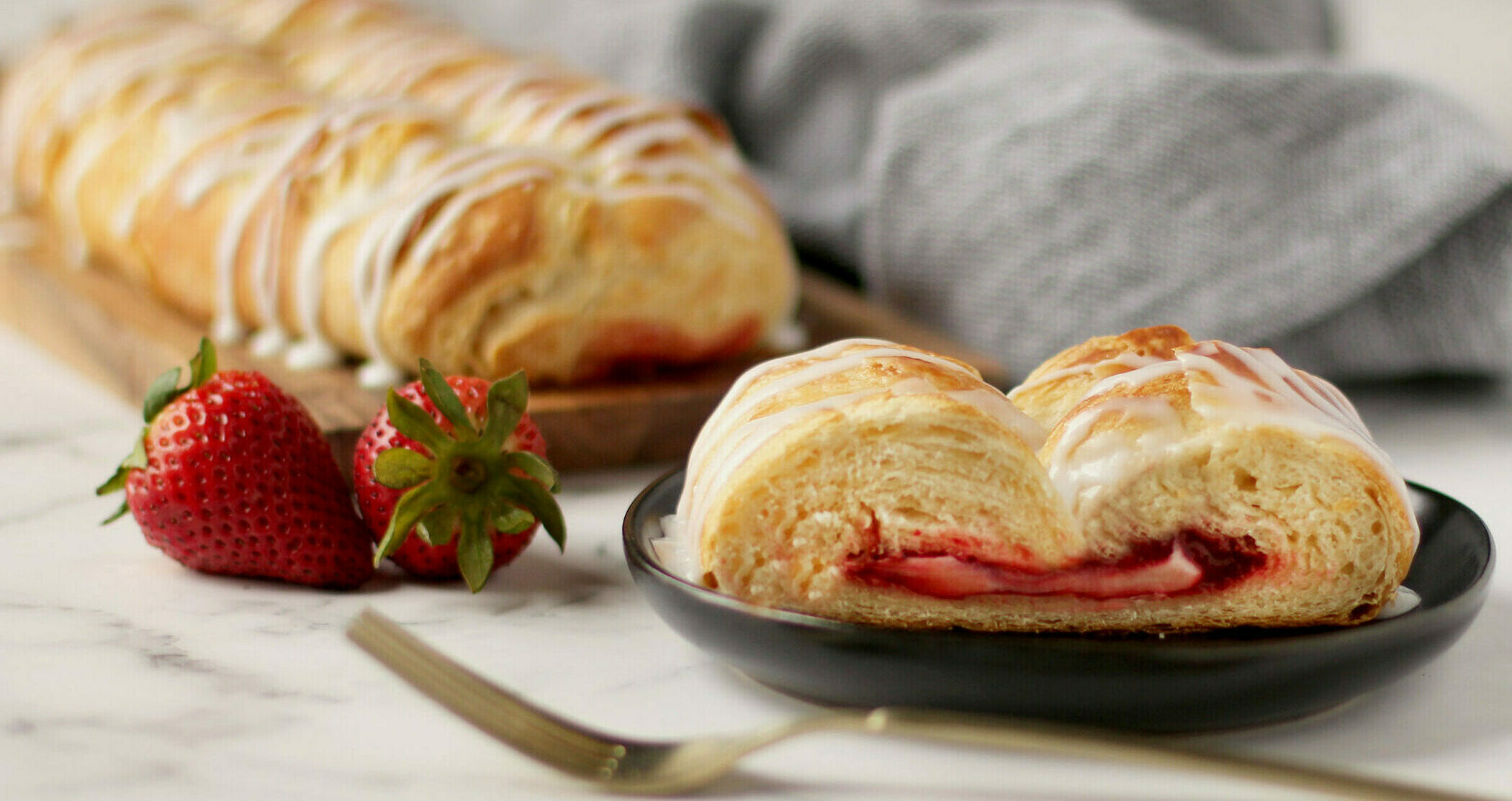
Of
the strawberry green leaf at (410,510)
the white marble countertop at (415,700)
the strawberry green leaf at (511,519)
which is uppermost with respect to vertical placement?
the strawberry green leaf at (410,510)

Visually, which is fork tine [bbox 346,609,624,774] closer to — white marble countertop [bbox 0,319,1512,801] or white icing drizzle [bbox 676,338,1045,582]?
white marble countertop [bbox 0,319,1512,801]

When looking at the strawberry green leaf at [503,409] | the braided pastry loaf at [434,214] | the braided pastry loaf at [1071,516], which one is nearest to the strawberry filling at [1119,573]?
the braided pastry loaf at [1071,516]

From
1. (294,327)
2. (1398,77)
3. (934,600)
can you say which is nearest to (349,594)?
(934,600)

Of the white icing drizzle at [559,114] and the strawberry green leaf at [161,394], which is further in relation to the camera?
the white icing drizzle at [559,114]

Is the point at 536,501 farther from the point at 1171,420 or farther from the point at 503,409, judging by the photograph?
the point at 1171,420

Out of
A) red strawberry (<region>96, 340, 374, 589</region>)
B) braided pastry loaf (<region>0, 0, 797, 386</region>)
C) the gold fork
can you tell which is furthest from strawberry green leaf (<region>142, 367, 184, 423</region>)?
braided pastry loaf (<region>0, 0, 797, 386</region>)

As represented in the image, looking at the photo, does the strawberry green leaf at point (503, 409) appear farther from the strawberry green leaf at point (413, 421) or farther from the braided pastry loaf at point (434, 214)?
the braided pastry loaf at point (434, 214)

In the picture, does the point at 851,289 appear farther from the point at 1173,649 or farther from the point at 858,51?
the point at 1173,649
